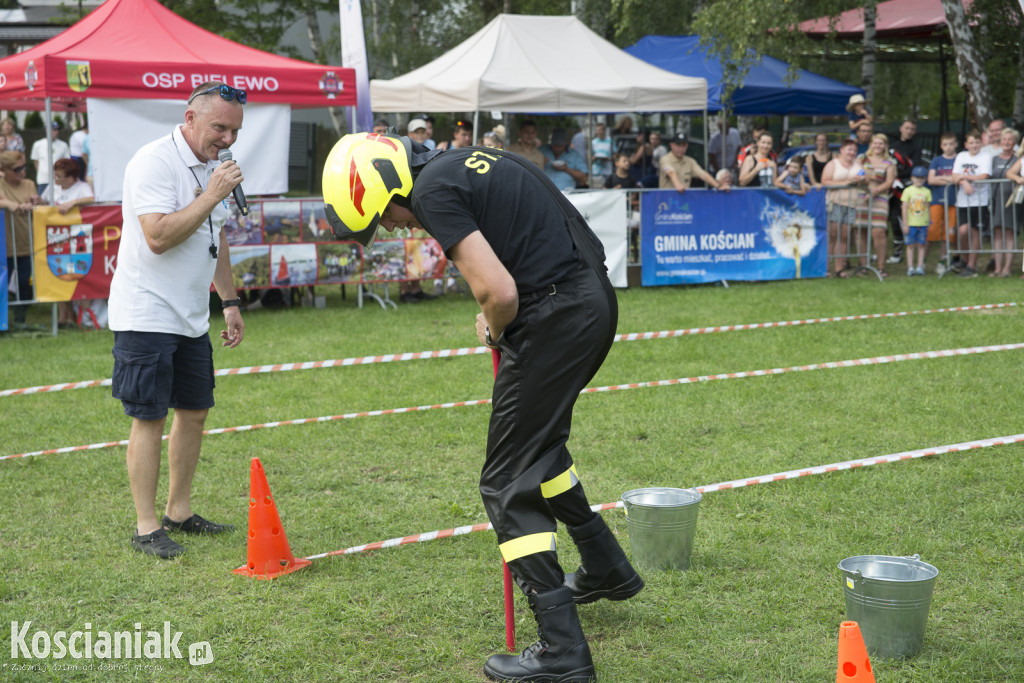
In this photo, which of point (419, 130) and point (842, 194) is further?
point (842, 194)

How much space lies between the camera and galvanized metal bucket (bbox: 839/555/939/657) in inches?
133

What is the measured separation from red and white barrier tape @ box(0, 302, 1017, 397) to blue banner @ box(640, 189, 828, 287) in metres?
3.13

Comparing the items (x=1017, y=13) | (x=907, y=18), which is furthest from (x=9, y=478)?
(x=907, y=18)

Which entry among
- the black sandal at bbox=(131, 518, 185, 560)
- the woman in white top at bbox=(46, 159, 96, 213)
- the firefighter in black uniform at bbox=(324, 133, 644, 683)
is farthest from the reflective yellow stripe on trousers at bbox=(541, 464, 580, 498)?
the woman in white top at bbox=(46, 159, 96, 213)

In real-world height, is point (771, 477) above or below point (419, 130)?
below

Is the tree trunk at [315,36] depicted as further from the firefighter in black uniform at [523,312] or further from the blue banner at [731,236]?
the firefighter in black uniform at [523,312]

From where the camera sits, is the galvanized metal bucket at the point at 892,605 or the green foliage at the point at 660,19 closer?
the galvanized metal bucket at the point at 892,605

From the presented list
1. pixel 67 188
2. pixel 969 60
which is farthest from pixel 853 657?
pixel 969 60

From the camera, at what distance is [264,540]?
437cm

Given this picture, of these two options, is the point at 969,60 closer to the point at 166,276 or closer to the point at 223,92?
the point at 223,92

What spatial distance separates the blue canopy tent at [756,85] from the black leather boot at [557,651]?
53.1 feet

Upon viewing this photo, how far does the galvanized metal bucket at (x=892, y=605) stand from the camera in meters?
3.37

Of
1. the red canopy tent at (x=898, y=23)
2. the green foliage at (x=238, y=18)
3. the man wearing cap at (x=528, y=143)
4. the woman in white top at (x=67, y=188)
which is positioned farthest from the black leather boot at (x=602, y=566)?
the green foliage at (x=238, y=18)

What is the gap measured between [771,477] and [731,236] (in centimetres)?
867
